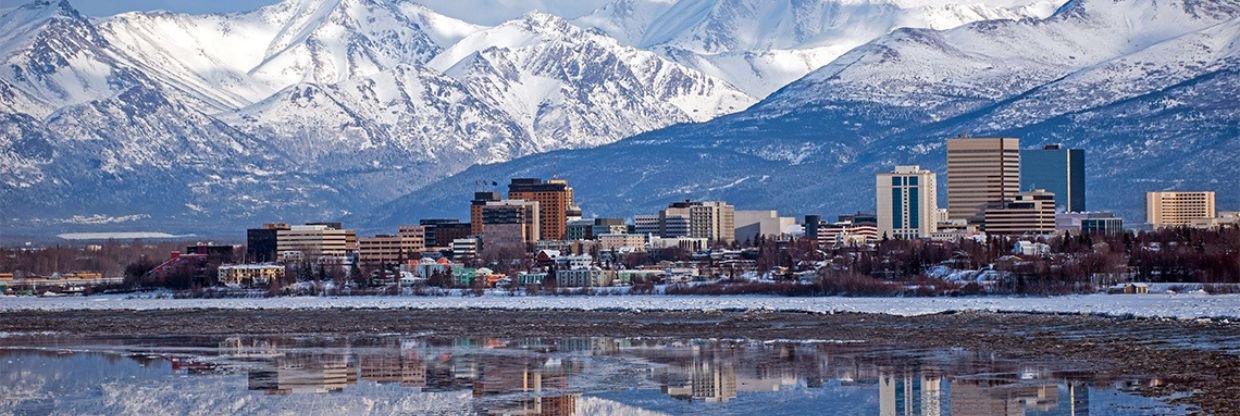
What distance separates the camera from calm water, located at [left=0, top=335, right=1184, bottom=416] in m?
58.6

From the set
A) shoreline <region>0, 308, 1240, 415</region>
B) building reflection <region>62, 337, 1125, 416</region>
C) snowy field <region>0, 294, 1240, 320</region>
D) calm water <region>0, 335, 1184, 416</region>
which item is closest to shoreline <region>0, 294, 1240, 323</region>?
snowy field <region>0, 294, 1240, 320</region>

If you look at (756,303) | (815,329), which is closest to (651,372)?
(815,329)

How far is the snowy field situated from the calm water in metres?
24.7

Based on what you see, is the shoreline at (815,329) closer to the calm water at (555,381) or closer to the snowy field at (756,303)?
the calm water at (555,381)

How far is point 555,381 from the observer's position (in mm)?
66125

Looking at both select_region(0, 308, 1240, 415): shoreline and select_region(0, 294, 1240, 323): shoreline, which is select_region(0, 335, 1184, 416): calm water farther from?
select_region(0, 294, 1240, 323): shoreline

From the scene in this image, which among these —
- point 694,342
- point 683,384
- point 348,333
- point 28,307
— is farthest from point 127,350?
point 28,307

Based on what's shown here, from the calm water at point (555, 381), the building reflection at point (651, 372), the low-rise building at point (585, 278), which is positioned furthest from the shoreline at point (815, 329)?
the low-rise building at point (585, 278)

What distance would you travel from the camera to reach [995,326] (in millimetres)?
89750

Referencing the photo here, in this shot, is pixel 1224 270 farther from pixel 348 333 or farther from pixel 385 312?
pixel 348 333

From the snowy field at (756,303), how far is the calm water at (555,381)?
24.7m

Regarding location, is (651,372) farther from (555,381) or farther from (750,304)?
(750,304)

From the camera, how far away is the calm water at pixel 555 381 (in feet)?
192

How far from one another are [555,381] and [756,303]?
60394 millimetres
